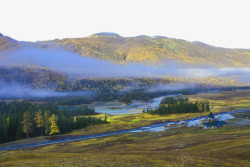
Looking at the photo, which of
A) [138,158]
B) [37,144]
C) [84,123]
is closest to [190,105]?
[84,123]

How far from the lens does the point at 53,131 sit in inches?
3499

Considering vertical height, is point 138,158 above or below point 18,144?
above

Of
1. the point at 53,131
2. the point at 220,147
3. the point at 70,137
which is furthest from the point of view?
the point at 53,131

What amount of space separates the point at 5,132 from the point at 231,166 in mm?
83103

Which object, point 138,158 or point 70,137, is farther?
point 70,137

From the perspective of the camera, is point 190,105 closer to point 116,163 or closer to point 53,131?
point 53,131

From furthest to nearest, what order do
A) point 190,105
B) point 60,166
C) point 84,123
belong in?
point 190,105
point 84,123
point 60,166

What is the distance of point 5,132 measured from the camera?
86500 mm

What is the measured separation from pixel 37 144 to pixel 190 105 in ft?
363

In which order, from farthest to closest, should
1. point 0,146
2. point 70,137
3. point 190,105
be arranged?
point 190,105, point 70,137, point 0,146

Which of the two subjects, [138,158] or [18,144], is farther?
[18,144]

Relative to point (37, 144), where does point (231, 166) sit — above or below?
above

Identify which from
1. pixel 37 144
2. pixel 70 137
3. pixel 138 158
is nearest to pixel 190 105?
pixel 70 137

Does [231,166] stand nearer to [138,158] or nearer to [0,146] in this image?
[138,158]
